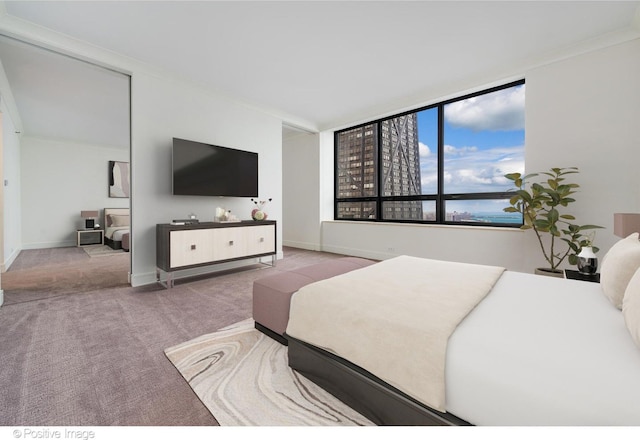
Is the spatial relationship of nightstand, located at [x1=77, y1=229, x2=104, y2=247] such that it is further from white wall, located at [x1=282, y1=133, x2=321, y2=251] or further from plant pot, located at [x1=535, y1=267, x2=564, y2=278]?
plant pot, located at [x1=535, y1=267, x2=564, y2=278]

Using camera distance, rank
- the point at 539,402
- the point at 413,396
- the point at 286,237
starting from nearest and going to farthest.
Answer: the point at 539,402 < the point at 413,396 < the point at 286,237

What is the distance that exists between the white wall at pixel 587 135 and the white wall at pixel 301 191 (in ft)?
10.2

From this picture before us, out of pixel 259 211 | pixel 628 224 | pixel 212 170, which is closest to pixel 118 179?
pixel 212 170

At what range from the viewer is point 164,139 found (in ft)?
10.8

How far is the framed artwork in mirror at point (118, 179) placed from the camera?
6.75 m

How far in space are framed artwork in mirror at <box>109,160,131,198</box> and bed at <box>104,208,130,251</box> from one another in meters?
0.45

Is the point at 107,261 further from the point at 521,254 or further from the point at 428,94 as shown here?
the point at 521,254

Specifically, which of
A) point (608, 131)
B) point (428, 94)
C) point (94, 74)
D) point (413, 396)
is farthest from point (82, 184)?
point (608, 131)

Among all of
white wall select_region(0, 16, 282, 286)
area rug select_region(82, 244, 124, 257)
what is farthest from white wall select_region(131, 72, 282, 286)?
area rug select_region(82, 244, 124, 257)

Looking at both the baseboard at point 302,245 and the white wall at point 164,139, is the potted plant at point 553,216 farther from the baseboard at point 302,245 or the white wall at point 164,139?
the white wall at point 164,139

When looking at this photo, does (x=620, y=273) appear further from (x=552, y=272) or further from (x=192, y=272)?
(x=192, y=272)

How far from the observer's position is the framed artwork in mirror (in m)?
6.75

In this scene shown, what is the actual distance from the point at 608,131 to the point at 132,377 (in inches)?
180

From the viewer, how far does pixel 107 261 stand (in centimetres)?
450
